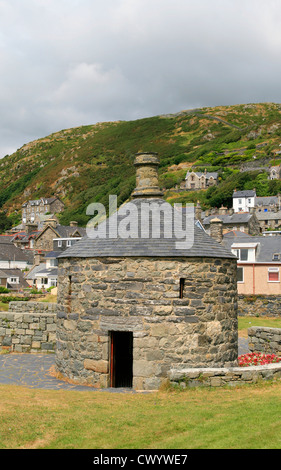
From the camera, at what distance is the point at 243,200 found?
8950 cm

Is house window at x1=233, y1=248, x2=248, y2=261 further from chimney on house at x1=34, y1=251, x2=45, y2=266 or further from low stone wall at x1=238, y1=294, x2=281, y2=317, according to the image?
chimney on house at x1=34, y1=251, x2=45, y2=266

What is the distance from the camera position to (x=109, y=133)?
196875mm

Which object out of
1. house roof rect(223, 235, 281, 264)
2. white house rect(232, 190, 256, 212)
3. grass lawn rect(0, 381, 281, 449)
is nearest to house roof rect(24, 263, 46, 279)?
house roof rect(223, 235, 281, 264)

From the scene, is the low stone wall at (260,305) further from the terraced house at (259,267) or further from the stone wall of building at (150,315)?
the stone wall of building at (150,315)

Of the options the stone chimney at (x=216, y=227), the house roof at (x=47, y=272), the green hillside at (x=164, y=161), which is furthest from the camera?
the green hillside at (x=164, y=161)

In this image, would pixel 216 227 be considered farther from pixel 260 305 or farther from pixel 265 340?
pixel 265 340

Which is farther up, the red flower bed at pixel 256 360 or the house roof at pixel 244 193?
the house roof at pixel 244 193

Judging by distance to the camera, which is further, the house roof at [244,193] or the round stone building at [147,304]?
the house roof at [244,193]

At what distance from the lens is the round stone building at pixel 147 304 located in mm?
10742

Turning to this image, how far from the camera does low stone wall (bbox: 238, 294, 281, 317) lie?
1168 inches

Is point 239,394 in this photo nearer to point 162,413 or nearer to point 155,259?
point 162,413

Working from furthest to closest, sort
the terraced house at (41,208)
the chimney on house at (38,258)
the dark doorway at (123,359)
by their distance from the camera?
the terraced house at (41,208) → the chimney on house at (38,258) → the dark doorway at (123,359)

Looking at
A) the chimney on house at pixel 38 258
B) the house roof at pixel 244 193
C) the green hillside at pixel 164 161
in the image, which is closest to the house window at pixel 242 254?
the chimney on house at pixel 38 258

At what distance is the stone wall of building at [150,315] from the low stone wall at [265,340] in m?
3.22
